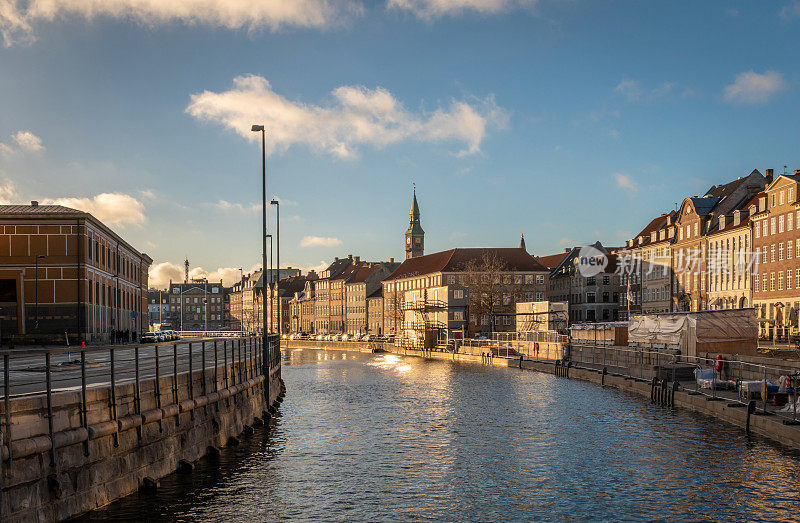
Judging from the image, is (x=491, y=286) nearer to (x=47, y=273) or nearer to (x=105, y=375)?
(x=47, y=273)

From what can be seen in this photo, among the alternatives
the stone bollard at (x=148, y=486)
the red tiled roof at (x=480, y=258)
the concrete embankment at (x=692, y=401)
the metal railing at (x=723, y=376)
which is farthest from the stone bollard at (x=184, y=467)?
the red tiled roof at (x=480, y=258)

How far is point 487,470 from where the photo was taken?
86.1 feet

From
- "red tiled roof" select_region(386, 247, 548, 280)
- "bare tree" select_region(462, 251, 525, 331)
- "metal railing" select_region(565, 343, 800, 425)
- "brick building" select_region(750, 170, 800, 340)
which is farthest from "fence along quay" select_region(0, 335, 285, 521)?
"red tiled roof" select_region(386, 247, 548, 280)

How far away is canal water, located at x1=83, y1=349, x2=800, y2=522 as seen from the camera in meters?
20.7

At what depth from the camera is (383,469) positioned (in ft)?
86.1

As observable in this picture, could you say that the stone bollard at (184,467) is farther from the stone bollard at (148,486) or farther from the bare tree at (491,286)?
the bare tree at (491,286)

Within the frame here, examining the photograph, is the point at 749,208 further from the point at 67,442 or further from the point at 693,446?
the point at 67,442

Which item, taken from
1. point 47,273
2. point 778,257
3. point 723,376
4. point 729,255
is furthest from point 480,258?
point 723,376

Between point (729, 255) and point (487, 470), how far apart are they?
8428 centimetres

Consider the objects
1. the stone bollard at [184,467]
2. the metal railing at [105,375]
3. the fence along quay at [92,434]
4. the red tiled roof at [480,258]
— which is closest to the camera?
the fence along quay at [92,434]

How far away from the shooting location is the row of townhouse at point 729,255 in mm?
86438

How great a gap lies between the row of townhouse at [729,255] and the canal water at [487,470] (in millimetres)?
51622

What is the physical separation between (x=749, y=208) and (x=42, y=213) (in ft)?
251

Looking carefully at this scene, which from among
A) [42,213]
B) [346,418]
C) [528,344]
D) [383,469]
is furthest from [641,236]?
[383,469]
